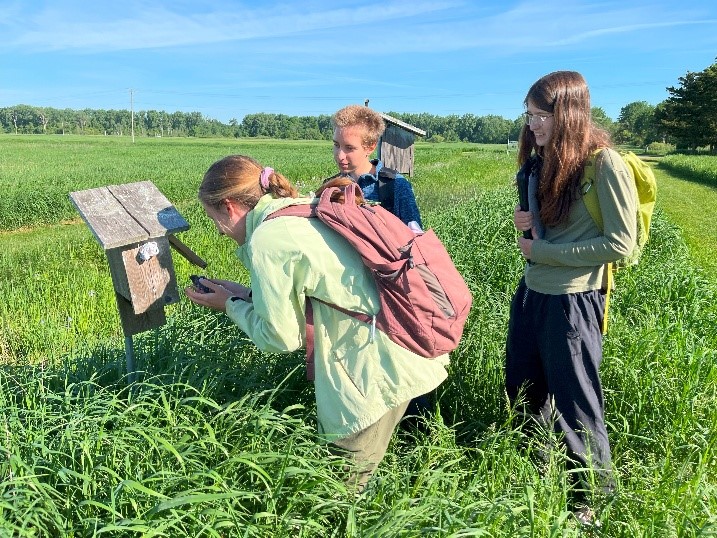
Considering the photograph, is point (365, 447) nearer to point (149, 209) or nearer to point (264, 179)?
point (264, 179)

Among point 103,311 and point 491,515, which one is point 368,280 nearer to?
point 491,515

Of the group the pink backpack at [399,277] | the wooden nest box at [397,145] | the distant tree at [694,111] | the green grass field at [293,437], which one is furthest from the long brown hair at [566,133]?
the distant tree at [694,111]

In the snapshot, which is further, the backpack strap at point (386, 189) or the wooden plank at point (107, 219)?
the backpack strap at point (386, 189)

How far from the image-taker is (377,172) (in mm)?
3303

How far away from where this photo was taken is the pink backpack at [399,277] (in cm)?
185

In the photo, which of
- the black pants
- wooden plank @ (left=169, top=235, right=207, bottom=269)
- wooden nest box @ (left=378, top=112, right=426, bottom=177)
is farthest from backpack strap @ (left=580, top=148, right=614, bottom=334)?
wooden nest box @ (left=378, top=112, right=426, bottom=177)

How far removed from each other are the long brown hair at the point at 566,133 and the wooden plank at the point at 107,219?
5.69 feet

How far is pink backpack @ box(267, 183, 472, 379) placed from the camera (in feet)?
6.08

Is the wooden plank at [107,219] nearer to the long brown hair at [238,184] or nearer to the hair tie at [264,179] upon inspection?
the long brown hair at [238,184]

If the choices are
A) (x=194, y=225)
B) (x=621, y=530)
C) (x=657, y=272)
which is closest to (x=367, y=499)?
(x=621, y=530)

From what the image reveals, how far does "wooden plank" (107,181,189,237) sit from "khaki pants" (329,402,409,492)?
1215mm

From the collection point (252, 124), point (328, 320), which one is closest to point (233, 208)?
point (328, 320)

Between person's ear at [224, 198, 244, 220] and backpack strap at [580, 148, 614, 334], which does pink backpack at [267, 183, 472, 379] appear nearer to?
person's ear at [224, 198, 244, 220]

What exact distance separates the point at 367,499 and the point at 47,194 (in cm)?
1563
